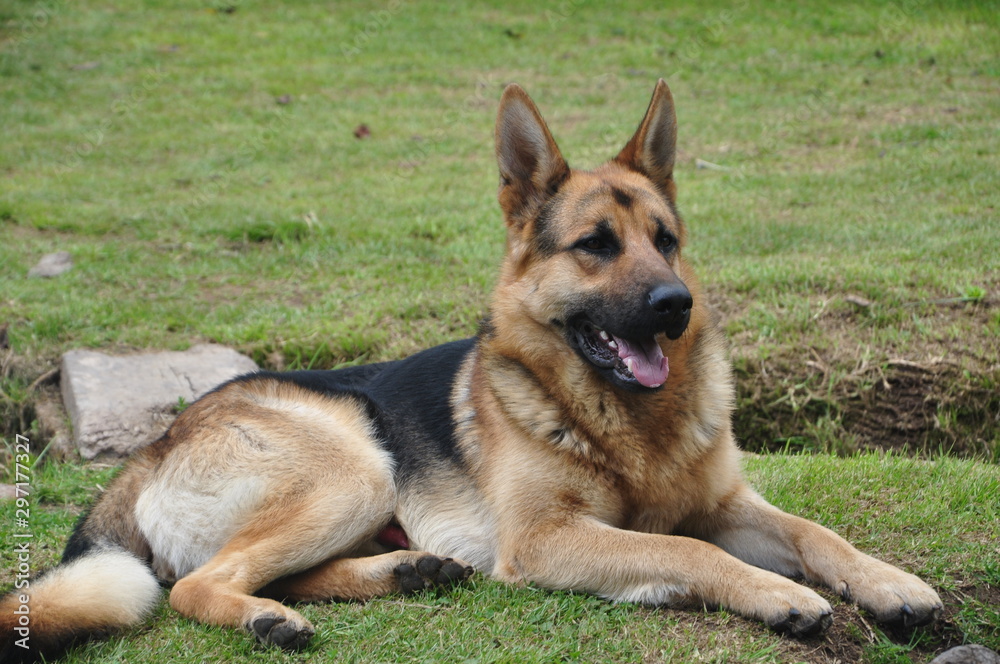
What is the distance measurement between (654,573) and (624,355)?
3.18ft

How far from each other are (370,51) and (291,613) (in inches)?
622

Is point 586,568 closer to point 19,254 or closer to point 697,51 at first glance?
point 19,254

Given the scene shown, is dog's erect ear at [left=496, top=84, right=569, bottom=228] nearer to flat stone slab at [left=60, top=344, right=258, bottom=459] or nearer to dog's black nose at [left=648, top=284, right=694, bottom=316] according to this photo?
dog's black nose at [left=648, top=284, right=694, bottom=316]

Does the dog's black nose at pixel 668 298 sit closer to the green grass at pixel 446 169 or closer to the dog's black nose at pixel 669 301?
the dog's black nose at pixel 669 301

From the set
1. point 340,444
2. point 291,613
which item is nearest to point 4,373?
point 340,444

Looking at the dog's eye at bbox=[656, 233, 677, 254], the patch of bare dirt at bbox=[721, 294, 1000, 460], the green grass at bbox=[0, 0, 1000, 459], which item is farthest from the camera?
the green grass at bbox=[0, 0, 1000, 459]

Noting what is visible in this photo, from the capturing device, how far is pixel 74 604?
11.9 feet

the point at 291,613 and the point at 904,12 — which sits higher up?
the point at 904,12

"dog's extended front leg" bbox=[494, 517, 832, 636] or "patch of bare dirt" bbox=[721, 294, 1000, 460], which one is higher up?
"dog's extended front leg" bbox=[494, 517, 832, 636]

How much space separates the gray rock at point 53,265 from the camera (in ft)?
29.0

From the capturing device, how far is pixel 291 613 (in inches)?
144

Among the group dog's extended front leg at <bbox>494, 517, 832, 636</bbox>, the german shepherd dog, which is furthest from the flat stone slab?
dog's extended front leg at <bbox>494, 517, 832, 636</bbox>

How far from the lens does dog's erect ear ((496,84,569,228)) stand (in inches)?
175

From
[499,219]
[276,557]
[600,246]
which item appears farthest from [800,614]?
[499,219]
